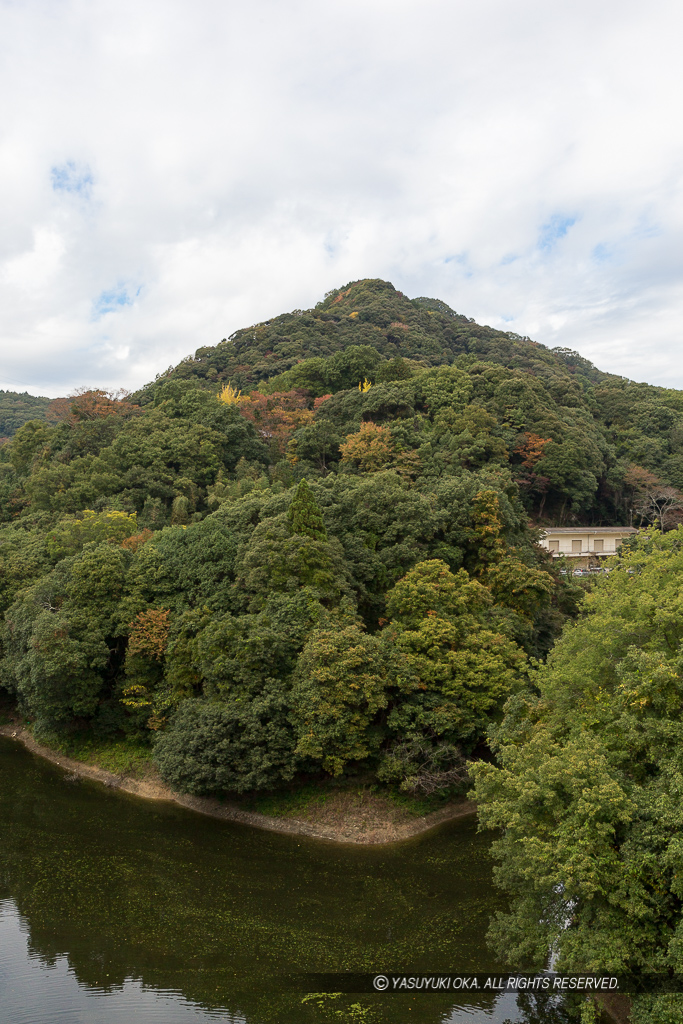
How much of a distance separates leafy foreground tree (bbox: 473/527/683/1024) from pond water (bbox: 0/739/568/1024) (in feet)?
8.15

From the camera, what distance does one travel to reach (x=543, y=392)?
4569cm

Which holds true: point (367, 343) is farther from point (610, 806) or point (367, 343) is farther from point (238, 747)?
point (610, 806)

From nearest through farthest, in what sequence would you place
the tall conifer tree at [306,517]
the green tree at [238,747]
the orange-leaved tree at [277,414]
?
the green tree at [238,747] → the tall conifer tree at [306,517] → the orange-leaved tree at [277,414]

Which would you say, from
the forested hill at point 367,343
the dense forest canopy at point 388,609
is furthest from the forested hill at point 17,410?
the dense forest canopy at point 388,609

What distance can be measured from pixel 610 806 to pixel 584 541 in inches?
1249

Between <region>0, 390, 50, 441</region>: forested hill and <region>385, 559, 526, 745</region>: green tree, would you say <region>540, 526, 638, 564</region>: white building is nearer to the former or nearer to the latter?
<region>385, 559, 526, 745</region>: green tree

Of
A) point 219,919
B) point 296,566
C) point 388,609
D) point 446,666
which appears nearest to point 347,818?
point 219,919

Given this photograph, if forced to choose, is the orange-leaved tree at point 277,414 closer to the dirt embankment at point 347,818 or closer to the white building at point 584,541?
the white building at point 584,541

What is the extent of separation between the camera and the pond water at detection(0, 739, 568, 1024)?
12.4 m

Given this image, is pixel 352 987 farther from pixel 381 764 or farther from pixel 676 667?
pixel 676 667

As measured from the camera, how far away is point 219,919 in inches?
601

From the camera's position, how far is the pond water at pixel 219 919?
12.4 metres

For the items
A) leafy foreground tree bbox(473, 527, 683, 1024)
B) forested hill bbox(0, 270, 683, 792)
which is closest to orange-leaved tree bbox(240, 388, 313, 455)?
forested hill bbox(0, 270, 683, 792)

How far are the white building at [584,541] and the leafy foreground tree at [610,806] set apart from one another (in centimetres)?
2588
